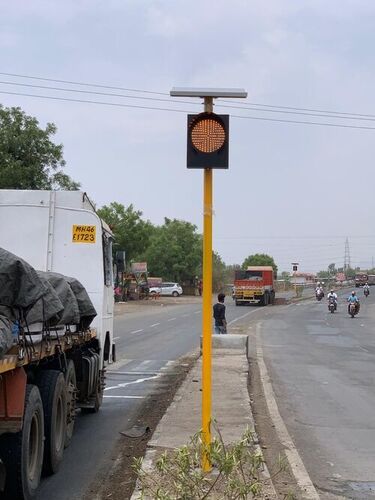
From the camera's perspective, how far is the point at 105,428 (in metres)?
8.60

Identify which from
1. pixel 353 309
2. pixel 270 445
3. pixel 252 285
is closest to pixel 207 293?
pixel 270 445

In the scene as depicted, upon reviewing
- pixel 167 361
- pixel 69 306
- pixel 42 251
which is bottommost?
pixel 167 361

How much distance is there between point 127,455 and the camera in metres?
7.14

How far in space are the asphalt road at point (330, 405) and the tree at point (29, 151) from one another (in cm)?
1081

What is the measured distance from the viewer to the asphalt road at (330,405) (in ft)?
21.4

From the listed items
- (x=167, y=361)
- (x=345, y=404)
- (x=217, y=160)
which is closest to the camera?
(x=217, y=160)

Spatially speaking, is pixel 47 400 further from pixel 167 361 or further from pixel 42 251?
pixel 167 361

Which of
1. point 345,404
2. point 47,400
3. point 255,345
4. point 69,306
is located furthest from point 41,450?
point 255,345

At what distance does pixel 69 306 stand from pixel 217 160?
210 cm

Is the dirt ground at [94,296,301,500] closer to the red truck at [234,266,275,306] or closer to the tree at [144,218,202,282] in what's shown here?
the red truck at [234,266,275,306]

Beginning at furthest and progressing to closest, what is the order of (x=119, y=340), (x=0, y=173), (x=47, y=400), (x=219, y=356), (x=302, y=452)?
1. (x=0, y=173)
2. (x=119, y=340)
3. (x=219, y=356)
4. (x=302, y=452)
5. (x=47, y=400)

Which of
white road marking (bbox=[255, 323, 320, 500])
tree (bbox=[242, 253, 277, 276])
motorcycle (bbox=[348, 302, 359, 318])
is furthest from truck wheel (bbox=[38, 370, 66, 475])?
tree (bbox=[242, 253, 277, 276])

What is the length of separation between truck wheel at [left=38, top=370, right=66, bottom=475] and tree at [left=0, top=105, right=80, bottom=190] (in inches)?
785

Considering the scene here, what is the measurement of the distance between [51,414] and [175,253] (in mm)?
76673
